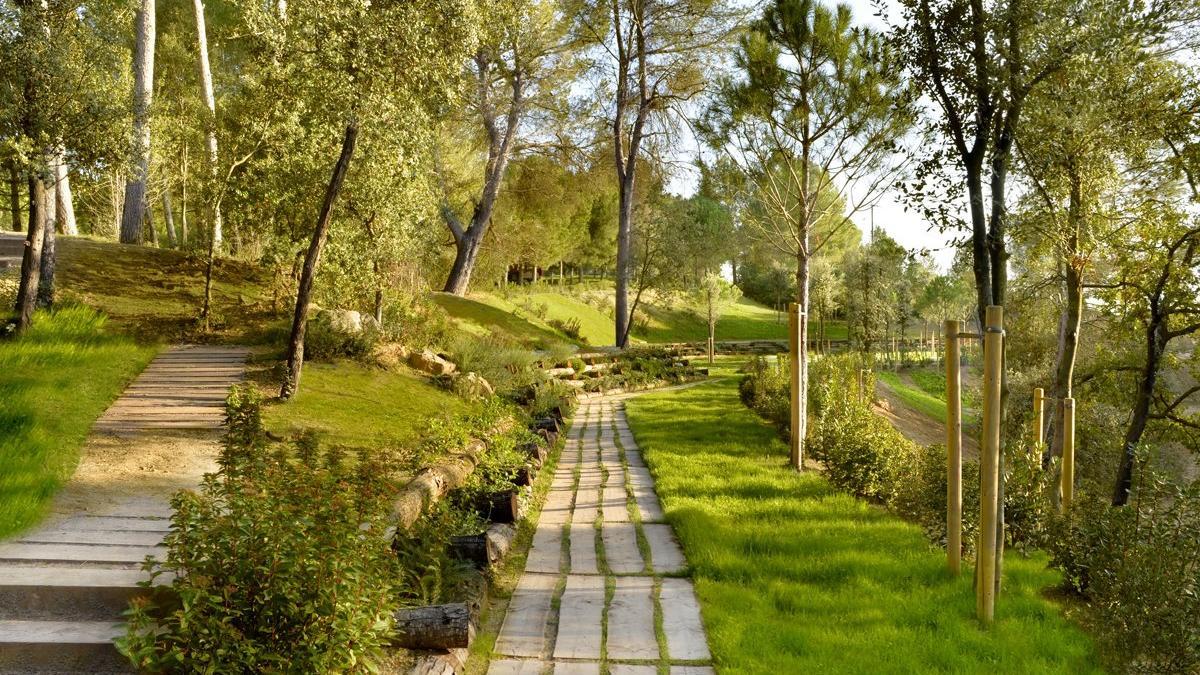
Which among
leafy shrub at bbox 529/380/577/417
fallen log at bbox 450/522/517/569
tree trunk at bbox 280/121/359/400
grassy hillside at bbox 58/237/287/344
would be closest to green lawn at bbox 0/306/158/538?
grassy hillside at bbox 58/237/287/344

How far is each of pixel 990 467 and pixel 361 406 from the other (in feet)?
24.8

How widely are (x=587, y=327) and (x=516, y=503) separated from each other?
2428 cm

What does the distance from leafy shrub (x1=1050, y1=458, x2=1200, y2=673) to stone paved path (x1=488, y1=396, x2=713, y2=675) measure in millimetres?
2289

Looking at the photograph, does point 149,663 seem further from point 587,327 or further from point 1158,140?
point 587,327

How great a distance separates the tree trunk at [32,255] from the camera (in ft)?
30.3

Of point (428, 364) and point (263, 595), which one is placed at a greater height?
point (428, 364)

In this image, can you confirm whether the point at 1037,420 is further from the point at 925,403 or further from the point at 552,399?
the point at 925,403

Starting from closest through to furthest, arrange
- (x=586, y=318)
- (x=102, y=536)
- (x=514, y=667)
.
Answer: (x=514, y=667)
(x=102, y=536)
(x=586, y=318)

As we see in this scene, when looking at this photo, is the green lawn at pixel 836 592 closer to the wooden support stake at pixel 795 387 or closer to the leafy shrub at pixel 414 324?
the wooden support stake at pixel 795 387

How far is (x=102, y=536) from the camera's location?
4797mm

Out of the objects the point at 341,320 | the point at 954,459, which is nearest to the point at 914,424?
the point at 341,320

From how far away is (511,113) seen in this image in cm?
2241

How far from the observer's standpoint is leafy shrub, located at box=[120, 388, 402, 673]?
9.63ft

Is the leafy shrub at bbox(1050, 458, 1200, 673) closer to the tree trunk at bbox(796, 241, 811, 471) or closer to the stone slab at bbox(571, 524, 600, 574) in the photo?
the stone slab at bbox(571, 524, 600, 574)
